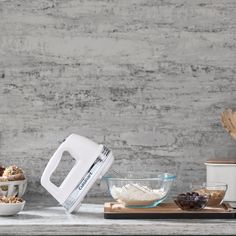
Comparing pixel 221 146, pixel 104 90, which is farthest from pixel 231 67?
pixel 104 90

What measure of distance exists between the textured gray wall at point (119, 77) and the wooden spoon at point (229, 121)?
0.12m

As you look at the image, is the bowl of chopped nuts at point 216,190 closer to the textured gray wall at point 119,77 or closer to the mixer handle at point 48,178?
the textured gray wall at point 119,77

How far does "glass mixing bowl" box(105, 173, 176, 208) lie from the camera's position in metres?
2.33

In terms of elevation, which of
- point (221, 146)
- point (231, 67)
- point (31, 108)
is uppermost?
point (231, 67)

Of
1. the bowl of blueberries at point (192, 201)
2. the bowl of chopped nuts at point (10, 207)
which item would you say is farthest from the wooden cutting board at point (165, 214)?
the bowl of chopped nuts at point (10, 207)

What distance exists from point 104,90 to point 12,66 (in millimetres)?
405

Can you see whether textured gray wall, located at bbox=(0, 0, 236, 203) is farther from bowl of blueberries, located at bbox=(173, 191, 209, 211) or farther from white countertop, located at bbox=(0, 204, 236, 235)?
white countertop, located at bbox=(0, 204, 236, 235)

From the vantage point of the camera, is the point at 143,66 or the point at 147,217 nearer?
the point at 147,217

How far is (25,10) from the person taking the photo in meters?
2.73

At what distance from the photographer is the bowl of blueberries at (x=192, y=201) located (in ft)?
7.48

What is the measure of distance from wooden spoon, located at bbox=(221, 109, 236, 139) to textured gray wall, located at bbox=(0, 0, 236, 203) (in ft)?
0.39

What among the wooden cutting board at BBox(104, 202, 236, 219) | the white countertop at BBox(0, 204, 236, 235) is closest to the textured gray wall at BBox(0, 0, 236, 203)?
the wooden cutting board at BBox(104, 202, 236, 219)

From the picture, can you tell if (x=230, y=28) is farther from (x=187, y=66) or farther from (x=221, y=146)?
(x=221, y=146)

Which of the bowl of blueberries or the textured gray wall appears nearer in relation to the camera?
the bowl of blueberries
